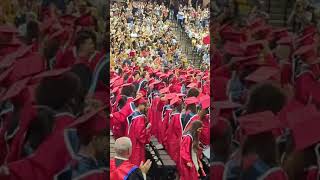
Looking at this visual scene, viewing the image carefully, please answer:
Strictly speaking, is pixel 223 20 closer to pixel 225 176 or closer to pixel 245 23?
pixel 245 23

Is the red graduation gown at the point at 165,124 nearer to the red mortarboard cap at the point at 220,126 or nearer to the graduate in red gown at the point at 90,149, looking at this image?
the red mortarboard cap at the point at 220,126

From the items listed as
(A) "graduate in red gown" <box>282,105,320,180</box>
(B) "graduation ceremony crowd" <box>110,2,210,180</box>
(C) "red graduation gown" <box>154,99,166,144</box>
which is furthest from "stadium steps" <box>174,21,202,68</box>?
(A) "graduate in red gown" <box>282,105,320,180</box>

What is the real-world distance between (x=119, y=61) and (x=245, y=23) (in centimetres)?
1607

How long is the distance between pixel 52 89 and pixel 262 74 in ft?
3.91

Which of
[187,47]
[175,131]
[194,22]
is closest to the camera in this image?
[175,131]

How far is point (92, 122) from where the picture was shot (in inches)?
128

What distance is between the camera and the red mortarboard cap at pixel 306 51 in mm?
3463

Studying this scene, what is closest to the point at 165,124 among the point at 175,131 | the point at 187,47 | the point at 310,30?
the point at 175,131

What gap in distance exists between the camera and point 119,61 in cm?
1936

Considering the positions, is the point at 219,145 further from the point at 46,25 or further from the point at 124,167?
the point at 124,167

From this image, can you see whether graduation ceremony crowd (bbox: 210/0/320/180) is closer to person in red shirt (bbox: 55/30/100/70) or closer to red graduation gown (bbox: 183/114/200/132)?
person in red shirt (bbox: 55/30/100/70)

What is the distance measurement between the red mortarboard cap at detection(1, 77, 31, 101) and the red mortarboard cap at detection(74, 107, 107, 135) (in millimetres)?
344

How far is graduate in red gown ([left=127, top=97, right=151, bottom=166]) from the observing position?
9.48 meters

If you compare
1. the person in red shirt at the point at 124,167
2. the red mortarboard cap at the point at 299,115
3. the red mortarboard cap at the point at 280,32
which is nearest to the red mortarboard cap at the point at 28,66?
the red mortarboard cap at the point at 280,32
